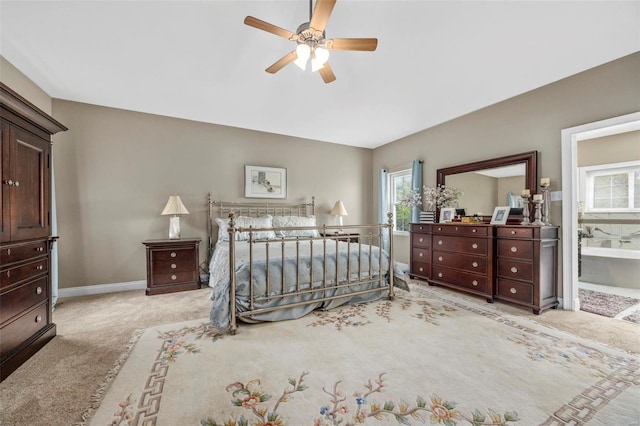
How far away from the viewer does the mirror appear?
333cm

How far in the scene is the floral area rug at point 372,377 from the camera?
144 centimetres

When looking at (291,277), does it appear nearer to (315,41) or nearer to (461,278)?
(315,41)

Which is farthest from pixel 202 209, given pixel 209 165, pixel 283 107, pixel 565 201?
pixel 565 201

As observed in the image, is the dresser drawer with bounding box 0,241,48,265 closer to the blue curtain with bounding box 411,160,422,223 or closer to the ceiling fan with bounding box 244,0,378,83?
the ceiling fan with bounding box 244,0,378,83

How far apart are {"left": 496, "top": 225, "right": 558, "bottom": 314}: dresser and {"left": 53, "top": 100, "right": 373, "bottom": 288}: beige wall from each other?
3.85 metres

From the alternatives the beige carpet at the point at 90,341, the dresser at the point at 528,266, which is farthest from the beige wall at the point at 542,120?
the beige carpet at the point at 90,341

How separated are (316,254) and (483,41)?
2588 mm

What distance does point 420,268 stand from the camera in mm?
4262

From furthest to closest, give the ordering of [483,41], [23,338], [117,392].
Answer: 1. [483,41]
2. [23,338]
3. [117,392]

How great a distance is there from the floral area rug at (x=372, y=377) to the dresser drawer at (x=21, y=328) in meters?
0.74

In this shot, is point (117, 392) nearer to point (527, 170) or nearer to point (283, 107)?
point (283, 107)

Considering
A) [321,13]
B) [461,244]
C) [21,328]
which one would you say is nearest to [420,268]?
[461,244]

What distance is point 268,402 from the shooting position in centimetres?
153

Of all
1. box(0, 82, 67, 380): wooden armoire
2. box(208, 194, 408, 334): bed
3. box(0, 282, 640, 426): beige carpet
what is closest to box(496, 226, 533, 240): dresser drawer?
box(0, 282, 640, 426): beige carpet
